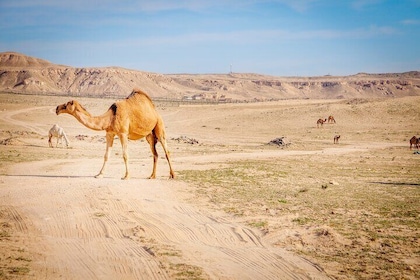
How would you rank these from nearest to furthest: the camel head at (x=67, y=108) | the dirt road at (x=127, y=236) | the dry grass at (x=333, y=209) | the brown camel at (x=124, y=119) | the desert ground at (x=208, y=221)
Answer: the dirt road at (x=127, y=236) < the desert ground at (x=208, y=221) < the dry grass at (x=333, y=209) < the camel head at (x=67, y=108) < the brown camel at (x=124, y=119)

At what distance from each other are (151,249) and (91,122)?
7.24 meters

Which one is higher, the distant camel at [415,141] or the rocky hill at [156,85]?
the rocky hill at [156,85]

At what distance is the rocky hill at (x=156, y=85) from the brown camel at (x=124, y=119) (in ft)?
415

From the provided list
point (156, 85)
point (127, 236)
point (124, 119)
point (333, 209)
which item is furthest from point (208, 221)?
point (156, 85)

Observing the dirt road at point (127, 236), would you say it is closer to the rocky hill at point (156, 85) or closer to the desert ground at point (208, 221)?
the desert ground at point (208, 221)

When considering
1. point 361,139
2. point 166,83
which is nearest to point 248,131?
point 361,139

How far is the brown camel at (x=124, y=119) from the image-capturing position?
44.4ft

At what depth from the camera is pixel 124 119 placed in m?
13.9

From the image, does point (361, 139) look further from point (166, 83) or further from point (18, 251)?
point (166, 83)

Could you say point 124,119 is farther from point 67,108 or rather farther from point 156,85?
point 156,85

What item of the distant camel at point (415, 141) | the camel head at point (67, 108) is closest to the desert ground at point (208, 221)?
the camel head at point (67, 108)

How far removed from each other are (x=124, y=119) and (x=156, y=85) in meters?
156

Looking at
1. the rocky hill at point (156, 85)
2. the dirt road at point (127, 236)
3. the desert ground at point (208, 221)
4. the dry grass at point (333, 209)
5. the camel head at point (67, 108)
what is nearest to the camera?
the dirt road at point (127, 236)

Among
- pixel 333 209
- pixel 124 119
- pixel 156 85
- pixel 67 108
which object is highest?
pixel 156 85
